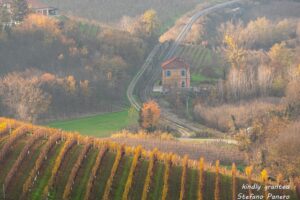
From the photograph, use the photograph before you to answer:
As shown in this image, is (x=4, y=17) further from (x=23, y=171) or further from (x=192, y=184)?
(x=192, y=184)

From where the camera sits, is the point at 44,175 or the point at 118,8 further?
the point at 118,8

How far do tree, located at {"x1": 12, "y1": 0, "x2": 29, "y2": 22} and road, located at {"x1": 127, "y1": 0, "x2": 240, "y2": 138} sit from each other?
15.7 metres

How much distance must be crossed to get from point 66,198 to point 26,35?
4077cm

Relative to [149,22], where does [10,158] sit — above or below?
below

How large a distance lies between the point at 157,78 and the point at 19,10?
62.4 feet

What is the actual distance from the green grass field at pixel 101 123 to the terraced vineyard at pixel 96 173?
16.7 meters

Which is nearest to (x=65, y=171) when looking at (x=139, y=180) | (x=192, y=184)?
(x=139, y=180)

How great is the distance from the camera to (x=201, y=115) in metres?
56.8

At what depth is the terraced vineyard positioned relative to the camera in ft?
94.3

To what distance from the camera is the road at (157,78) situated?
54.3 metres

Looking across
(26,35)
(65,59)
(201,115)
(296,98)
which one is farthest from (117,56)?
(296,98)

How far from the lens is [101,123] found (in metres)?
55.2

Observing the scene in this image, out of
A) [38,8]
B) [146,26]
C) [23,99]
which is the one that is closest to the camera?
[23,99]

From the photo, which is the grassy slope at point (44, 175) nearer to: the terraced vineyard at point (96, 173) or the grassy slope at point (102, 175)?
the terraced vineyard at point (96, 173)
